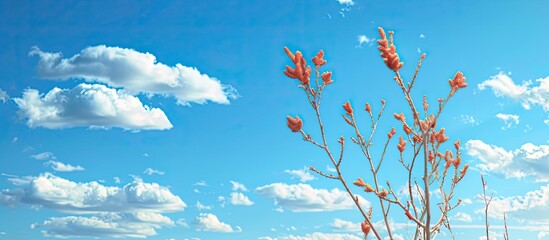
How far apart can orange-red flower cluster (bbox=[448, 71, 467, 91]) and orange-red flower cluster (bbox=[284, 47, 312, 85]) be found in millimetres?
761

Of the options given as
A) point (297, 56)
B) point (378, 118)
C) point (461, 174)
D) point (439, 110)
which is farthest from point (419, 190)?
point (297, 56)

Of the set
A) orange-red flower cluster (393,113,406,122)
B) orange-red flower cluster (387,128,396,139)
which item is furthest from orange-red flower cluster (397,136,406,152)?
orange-red flower cluster (393,113,406,122)

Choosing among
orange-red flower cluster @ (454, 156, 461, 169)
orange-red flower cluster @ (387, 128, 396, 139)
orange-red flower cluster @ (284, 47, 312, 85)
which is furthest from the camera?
orange-red flower cluster @ (387, 128, 396, 139)

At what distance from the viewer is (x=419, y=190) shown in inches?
160

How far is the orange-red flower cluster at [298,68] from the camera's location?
3012mm

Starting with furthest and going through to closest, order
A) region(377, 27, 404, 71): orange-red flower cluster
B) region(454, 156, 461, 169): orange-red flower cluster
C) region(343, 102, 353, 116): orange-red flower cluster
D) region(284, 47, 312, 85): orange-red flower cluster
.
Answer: region(454, 156, 461, 169): orange-red flower cluster
region(343, 102, 353, 116): orange-red flower cluster
region(284, 47, 312, 85): orange-red flower cluster
region(377, 27, 404, 71): orange-red flower cluster

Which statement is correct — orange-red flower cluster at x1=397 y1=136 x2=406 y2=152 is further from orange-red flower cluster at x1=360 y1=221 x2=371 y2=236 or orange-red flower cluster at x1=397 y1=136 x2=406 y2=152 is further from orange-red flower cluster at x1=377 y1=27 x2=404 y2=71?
orange-red flower cluster at x1=377 y1=27 x2=404 y2=71

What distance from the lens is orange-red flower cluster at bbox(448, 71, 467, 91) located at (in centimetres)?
287

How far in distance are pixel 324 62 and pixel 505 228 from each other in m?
2.16

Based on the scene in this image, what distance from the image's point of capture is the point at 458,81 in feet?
9.48

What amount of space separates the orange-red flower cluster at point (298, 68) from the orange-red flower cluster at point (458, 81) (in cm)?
76

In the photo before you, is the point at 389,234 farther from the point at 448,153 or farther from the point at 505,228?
the point at 505,228

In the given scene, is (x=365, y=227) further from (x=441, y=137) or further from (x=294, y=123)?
(x=294, y=123)

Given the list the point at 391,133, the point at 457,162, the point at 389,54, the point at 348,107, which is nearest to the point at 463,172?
the point at 457,162
